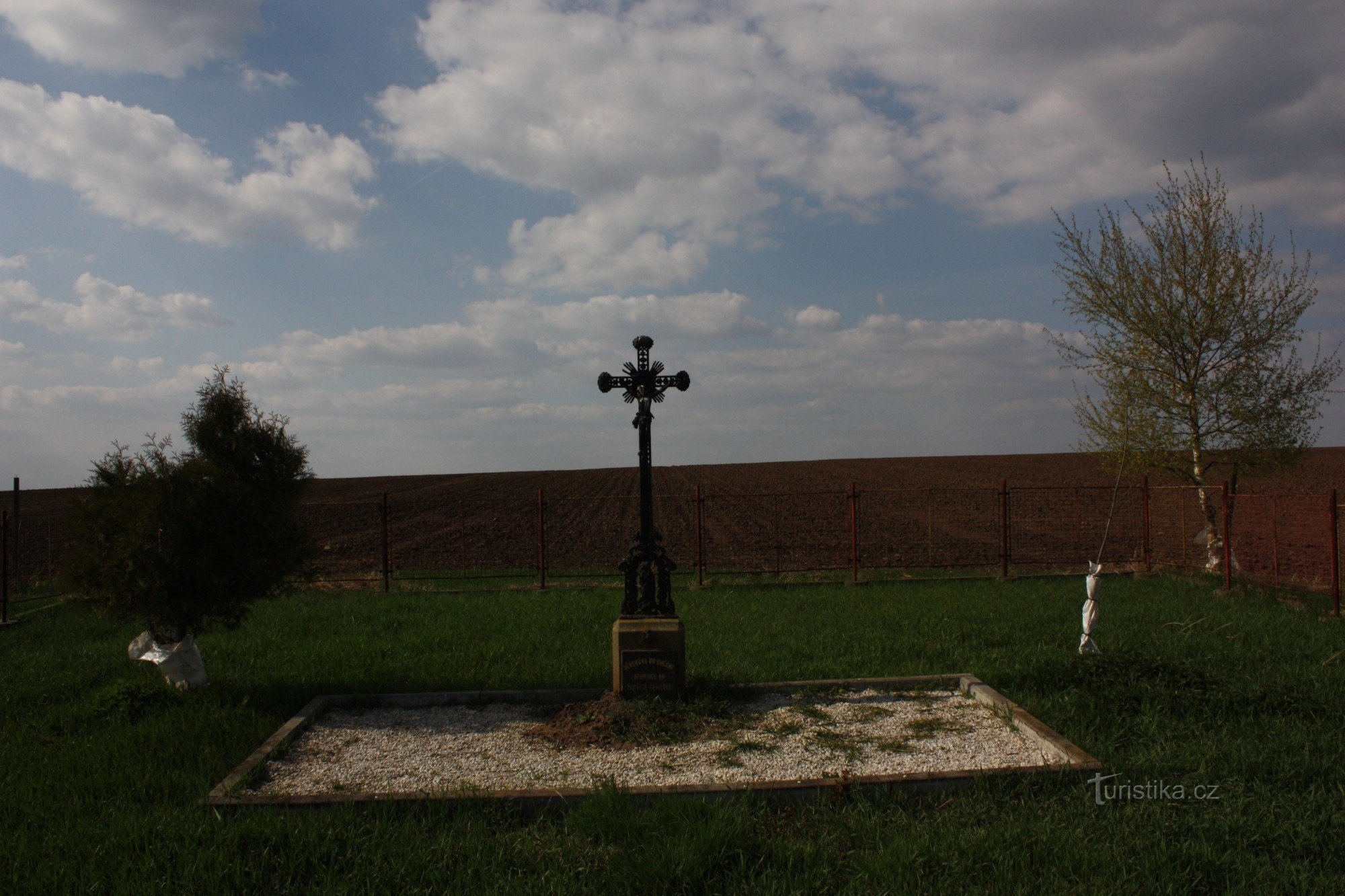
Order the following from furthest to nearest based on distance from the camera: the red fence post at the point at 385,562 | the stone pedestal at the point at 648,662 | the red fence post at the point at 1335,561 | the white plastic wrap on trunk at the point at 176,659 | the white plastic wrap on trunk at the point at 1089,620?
the red fence post at the point at 385,562 < the red fence post at the point at 1335,561 < the white plastic wrap on trunk at the point at 1089,620 < the white plastic wrap on trunk at the point at 176,659 < the stone pedestal at the point at 648,662

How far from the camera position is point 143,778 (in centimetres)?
512

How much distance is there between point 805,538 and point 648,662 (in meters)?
16.2

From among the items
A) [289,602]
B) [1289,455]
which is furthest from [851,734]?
[1289,455]

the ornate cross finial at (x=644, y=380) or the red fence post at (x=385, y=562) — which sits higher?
the ornate cross finial at (x=644, y=380)

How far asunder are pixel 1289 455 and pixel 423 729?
53.7ft

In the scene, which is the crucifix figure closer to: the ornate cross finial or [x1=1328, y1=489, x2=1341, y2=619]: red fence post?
the ornate cross finial

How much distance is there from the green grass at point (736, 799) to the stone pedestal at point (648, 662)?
87 cm

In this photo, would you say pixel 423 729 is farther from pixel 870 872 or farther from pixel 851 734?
pixel 870 872

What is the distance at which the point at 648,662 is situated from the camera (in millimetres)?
6555

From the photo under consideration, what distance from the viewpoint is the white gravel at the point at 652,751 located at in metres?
5.07

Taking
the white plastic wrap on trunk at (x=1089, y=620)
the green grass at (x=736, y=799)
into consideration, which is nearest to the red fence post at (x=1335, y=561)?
the green grass at (x=736, y=799)

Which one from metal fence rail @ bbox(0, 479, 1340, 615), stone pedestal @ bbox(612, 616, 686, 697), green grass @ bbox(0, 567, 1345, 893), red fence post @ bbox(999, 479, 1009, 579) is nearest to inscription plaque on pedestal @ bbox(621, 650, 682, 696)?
stone pedestal @ bbox(612, 616, 686, 697)

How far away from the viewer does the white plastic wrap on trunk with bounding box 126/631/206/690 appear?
7105 millimetres

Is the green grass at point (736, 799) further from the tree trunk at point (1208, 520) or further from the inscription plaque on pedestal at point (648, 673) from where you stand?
the tree trunk at point (1208, 520)
